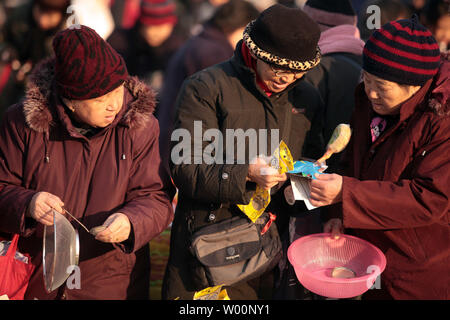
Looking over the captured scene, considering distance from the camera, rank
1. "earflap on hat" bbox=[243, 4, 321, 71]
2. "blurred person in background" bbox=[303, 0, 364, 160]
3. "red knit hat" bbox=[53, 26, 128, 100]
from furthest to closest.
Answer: "blurred person in background" bbox=[303, 0, 364, 160] → "earflap on hat" bbox=[243, 4, 321, 71] → "red knit hat" bbox=[53, 26, 128, 100]

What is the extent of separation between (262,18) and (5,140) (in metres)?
1.29

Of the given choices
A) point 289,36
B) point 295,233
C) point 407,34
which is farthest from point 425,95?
point 295,233

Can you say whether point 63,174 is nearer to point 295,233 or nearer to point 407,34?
point 295,233

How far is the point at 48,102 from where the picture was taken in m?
2.73

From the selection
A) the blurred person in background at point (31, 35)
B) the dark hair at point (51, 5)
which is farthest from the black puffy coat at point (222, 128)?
the dark hair at point (51, 5)

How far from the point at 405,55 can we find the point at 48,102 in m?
1.57

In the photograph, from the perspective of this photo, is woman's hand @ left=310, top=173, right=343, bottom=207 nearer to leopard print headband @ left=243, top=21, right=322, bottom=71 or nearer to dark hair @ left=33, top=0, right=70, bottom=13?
leopard print headband @ left=243, top=21, right=322, bottom=71

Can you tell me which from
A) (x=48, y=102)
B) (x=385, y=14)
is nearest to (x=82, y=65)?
(x=48, y=102)

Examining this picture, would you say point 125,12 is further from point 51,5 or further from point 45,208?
point 45,208

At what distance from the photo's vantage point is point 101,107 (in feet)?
8.70

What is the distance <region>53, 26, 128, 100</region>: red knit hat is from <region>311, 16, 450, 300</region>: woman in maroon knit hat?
1.02 m

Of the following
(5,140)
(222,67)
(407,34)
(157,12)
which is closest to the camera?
(407,34)

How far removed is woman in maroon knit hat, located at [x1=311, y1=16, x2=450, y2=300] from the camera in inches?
101

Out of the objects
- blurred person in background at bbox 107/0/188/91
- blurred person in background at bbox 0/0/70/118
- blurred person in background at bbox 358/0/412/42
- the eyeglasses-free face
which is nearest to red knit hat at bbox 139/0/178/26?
blurred person in background at bbox 107/0/188/91
